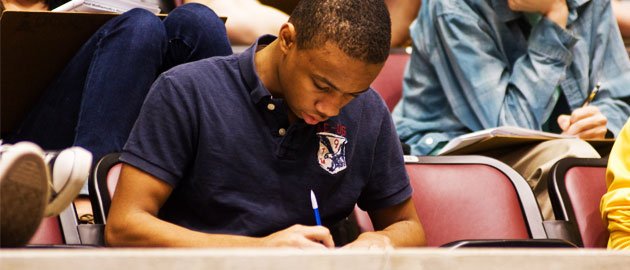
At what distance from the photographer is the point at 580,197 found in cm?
148

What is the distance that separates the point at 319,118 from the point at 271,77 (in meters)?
0.12

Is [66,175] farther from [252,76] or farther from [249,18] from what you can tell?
[249,18]

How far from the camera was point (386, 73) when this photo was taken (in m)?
2.18

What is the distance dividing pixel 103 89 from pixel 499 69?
3.42ft

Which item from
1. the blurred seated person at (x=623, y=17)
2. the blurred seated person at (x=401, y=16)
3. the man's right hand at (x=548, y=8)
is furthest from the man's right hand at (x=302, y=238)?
the blurred seated person at (x=623, y=17)

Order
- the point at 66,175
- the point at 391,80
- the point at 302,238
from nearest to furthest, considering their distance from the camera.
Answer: the point at 66,175
the point at 302,238
the point at 391,80

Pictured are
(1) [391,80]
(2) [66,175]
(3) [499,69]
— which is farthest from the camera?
(1) [391,80]

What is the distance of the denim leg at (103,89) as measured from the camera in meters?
1.35

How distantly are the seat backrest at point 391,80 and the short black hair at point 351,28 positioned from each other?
105cm

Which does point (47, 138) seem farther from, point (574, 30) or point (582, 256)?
point (574, 30)

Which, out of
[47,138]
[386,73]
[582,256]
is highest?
[582,256]

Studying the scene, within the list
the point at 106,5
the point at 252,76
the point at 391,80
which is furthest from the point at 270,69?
the point at 391,80

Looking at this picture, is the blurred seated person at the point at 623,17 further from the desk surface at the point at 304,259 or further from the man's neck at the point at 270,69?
the desk surface at the point at 304,259

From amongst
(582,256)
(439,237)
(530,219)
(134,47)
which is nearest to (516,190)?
(530,219)
